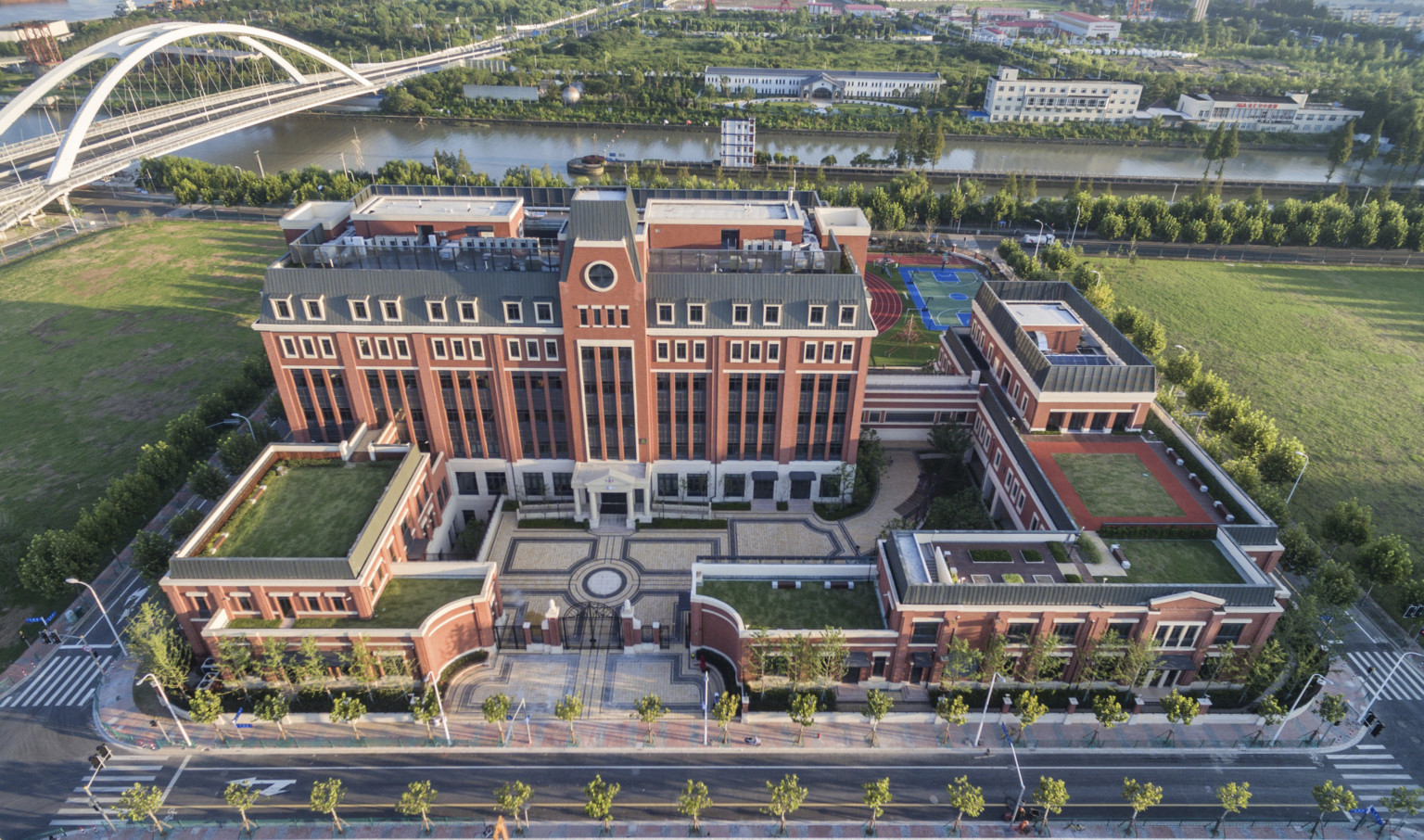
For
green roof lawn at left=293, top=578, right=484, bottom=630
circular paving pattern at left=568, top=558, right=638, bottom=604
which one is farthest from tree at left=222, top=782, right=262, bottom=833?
circular paving pattern at left=568, top=558, right=638, bottom=604

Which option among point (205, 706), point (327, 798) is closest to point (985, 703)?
point (327, 798)

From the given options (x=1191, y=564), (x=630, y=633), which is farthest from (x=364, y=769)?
(x=1191, y=564)

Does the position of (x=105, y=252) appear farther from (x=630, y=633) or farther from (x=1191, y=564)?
(x=1191, y=564)

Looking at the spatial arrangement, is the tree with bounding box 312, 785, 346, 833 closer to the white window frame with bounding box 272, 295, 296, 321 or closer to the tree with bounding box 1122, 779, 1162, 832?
the white window frame with bounding box 272, 295, 296, 321

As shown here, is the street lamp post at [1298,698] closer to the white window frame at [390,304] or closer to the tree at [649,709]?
the tree at [649,709]

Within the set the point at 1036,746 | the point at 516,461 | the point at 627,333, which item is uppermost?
the point at 627,333
